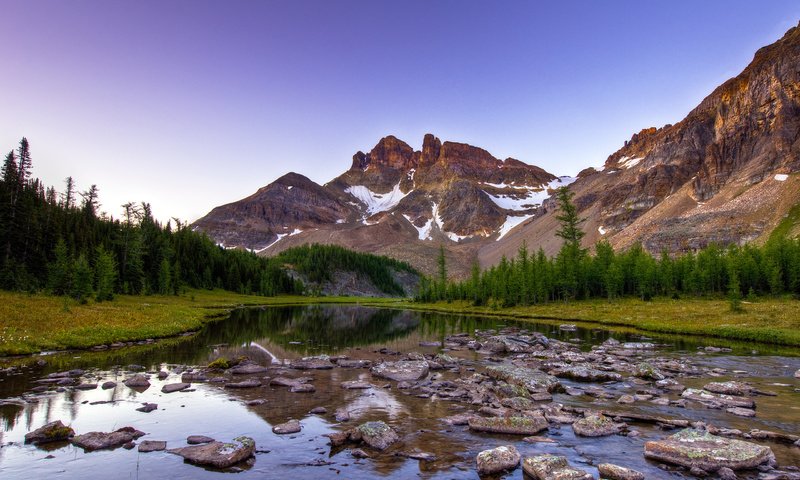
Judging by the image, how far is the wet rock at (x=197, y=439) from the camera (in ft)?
51.9

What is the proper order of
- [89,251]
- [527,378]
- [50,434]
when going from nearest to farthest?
[50,434], [527,378], [89,251]

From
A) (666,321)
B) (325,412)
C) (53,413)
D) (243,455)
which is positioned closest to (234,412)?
(325,412)

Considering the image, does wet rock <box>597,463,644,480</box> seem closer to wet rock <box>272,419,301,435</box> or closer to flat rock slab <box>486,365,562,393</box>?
flat rock slab <box>486,365,562,393</box>

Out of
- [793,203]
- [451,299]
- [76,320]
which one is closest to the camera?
[76,320]

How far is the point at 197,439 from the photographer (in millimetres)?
16000

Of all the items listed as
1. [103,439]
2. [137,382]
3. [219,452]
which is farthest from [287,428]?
[137,382]

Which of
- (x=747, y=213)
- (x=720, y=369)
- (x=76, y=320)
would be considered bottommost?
(x=720, y=369)

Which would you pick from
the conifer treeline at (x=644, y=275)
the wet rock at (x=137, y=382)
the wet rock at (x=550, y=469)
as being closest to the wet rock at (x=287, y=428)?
the wet rock at (x=550, y=469)

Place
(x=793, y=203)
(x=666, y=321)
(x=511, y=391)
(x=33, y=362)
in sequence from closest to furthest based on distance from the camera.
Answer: (x=511, y=391), (x=33, y=362), (x=666, y=321), (x=793, y=203)

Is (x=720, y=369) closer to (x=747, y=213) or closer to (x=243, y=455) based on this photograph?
(x=243, y=455)

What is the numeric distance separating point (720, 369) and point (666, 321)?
36.1 metres

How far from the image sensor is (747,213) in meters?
190

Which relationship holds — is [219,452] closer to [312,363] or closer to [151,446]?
[151,446]

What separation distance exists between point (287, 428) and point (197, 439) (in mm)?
3354
